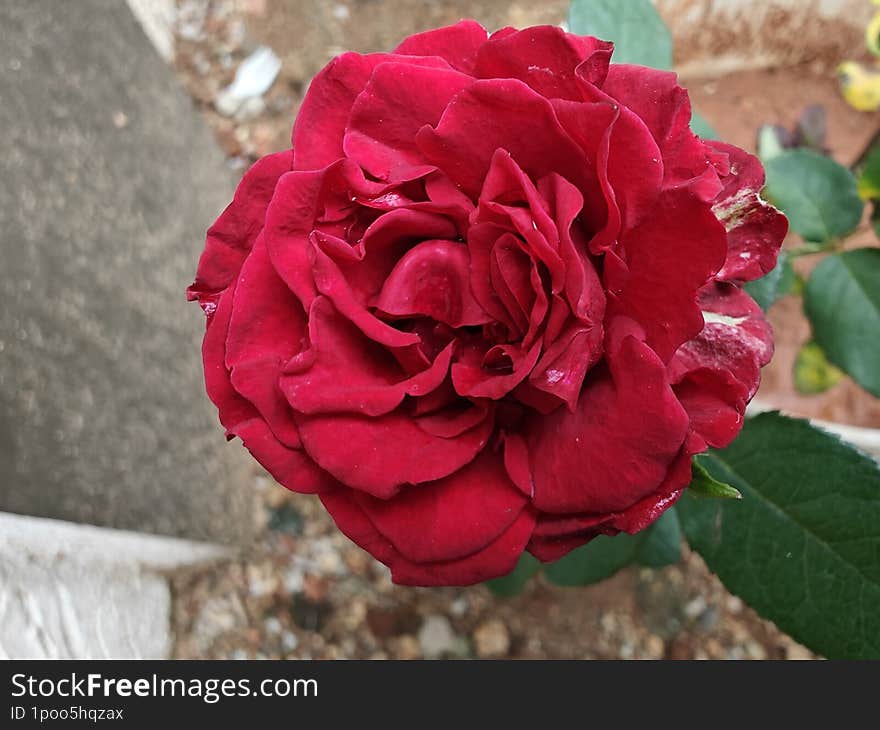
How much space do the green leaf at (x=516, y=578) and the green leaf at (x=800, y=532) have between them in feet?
0.83

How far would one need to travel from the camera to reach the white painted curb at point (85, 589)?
677mm

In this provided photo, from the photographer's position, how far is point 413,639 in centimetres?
109

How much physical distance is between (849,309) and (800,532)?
286 millimetres

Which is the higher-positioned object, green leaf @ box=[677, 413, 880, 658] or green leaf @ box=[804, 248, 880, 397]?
green leaf @ box=[804, 248, 880, 397]

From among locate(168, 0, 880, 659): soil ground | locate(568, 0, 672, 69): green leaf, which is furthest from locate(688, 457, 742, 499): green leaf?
locate(168, 0, 880, 659): soil ground

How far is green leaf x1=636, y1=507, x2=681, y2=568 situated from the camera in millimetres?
764

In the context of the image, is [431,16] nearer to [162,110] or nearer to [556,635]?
[162,110]

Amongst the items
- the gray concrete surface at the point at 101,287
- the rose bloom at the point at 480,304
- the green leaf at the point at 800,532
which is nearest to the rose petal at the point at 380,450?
the rose bloom at the point at 480,304

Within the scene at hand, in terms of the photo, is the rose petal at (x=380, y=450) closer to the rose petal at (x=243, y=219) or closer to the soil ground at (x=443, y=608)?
the rose petal at (x=243, y=219)

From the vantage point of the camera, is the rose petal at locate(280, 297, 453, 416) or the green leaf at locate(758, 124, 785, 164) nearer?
the rose petal at locate(280, 297, 453, 416)

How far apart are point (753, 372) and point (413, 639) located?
802 millimetres

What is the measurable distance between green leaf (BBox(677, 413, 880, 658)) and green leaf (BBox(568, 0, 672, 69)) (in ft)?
1.06

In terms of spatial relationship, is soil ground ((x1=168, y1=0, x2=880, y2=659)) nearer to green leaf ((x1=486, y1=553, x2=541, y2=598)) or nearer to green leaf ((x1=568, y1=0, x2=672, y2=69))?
green leaf ((x1=486, y1=553, x2=541, y2=598))

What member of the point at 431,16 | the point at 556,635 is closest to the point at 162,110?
the point at 431,16
